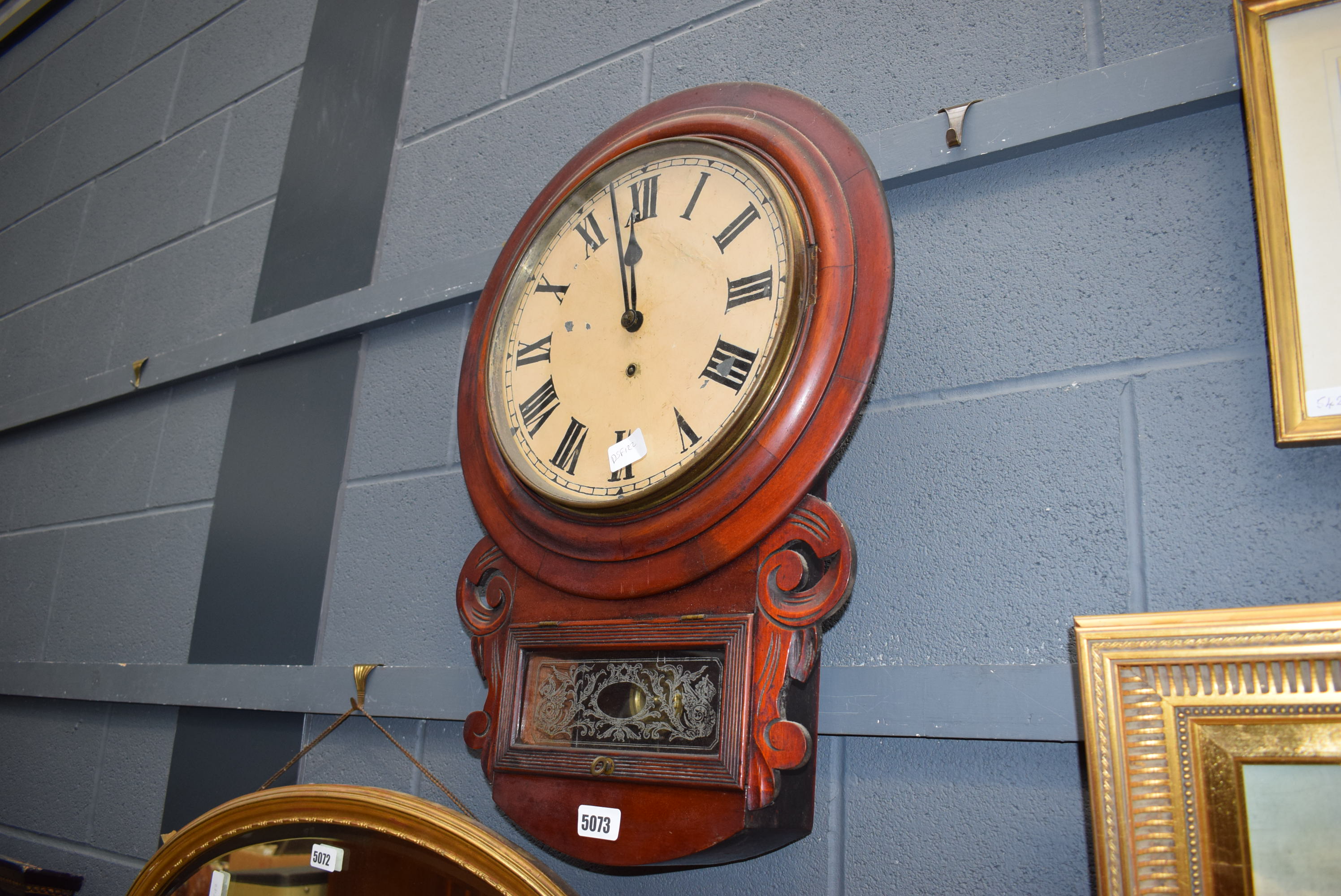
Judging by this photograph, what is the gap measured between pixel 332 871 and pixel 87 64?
85.6 inches

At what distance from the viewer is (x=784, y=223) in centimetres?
82

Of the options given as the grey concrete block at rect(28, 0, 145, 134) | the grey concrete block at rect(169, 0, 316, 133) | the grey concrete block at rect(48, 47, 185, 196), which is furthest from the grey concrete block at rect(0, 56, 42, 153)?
the grey concrete block at rect(169, 0, 316, 133)

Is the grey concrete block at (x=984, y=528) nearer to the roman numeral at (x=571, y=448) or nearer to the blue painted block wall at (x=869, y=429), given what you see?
the blue painted block wall at (x=869, y=429)

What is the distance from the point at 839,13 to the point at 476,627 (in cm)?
76

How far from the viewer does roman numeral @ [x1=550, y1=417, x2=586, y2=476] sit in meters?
0.90

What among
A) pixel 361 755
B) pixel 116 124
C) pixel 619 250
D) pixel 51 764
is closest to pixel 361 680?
pixel 361 755

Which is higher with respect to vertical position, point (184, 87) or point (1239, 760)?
point (184, 87)

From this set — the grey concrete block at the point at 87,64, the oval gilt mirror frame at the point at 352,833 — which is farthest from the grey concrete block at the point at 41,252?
the oval gilt mirror frame at the point at 352,833

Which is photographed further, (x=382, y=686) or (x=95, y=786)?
(x=95, y=786)

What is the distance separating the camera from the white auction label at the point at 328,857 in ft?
2.95

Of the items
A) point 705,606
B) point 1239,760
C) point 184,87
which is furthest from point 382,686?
point 184,87

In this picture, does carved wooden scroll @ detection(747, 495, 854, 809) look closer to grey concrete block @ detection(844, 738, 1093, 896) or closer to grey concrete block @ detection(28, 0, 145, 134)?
grey concrete block @ detection(844, 738, 1093, 896)

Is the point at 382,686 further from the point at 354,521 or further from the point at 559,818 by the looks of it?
the point at 559,818

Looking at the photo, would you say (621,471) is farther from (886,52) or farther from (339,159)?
(339,159)
